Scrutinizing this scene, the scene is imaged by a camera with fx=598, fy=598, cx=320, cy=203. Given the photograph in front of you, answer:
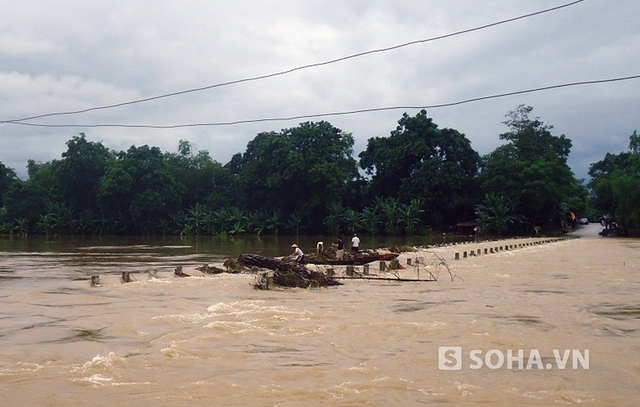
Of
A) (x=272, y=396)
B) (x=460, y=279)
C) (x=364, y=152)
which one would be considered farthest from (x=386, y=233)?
(x=272, y=396)

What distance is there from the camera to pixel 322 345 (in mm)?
9922

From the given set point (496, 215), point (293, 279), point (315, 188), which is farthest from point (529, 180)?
point (293, 279)

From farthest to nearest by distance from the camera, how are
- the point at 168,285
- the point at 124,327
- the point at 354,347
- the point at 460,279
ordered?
1. the point at 460,279
2. the point at 168,285
3. the point at 124,327
4. the point at 354,347

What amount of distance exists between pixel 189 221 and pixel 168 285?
50984mm

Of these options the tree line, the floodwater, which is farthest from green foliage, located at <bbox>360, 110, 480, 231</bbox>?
the floodwater

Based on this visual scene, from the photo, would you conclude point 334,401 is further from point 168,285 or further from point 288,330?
point 168,285

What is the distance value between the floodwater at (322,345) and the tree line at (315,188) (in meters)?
40.6

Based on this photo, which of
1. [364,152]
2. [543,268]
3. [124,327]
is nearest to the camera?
[124,327]

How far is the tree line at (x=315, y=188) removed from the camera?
190ft

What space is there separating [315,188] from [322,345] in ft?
170

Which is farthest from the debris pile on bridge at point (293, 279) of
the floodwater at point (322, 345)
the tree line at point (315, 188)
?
the tree line at point (315, 188)

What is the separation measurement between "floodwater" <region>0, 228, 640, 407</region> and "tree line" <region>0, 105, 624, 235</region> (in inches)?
1597

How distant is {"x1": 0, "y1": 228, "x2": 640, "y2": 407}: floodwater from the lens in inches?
294

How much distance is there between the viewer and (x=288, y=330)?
11102 millimetres
